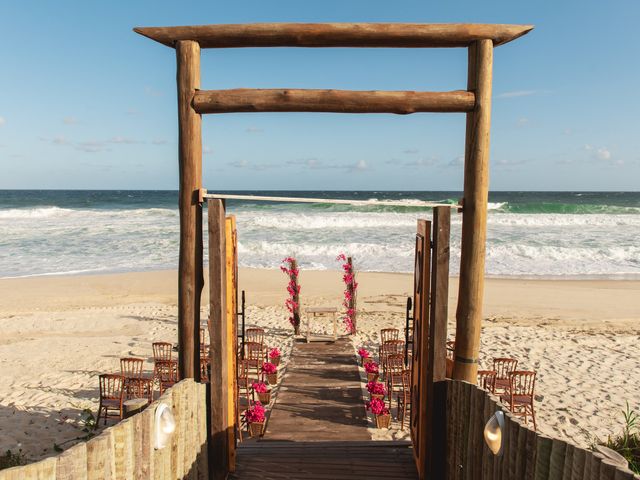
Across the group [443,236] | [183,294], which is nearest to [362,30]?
[443,236]

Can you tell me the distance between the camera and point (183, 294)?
17.1ft

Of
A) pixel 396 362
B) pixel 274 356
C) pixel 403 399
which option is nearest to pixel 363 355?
pixel 396 362

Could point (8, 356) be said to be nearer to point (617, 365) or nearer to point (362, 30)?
point (362, 30)

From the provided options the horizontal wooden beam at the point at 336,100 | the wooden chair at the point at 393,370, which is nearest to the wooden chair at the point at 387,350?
the wooden chair at the point at 393,370

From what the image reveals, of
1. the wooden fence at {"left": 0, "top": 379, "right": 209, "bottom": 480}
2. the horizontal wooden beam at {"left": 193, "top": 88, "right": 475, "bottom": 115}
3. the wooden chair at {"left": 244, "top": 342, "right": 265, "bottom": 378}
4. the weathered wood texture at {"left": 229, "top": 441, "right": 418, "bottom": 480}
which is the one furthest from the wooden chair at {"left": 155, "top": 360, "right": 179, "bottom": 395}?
the horizontal wooden beam at {"left": 193, "top": 88, "right": 475, "bottom": 115}

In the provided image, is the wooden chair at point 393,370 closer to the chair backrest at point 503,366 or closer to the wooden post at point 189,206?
the chair backrest at point 503,366

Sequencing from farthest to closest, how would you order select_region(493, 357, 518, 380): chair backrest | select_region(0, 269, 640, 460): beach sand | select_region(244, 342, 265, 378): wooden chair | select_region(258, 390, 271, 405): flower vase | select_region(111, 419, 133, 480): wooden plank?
select_region(244, 342, 265, 378): wooden chair
select_region(493, 357, 518, 380): chair backrest
select_region(258, 390, 271, 405): flower vase
select_region(0, 269, 640, 460): beach sand
select_region(111, 419, 133, 480): wooden plank

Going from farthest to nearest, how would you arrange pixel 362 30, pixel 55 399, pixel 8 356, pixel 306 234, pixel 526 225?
1. pixel 526 225
2. pixel 306 234
3. pixel 8 356
4. pixel 55 399
5. pixel 362 30

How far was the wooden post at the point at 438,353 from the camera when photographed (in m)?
4.96

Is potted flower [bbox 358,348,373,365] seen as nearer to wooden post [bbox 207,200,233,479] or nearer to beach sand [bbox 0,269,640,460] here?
beach sand [bbox 0,269,640,460]

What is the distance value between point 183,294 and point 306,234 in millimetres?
32016

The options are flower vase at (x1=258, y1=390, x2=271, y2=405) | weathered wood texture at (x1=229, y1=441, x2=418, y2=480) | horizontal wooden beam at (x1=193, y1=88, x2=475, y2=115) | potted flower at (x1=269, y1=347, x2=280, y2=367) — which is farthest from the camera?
potted flower at (x1=269, y1=347, x2=280, y2=367)

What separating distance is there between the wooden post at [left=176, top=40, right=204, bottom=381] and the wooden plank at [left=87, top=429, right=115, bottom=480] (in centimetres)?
169

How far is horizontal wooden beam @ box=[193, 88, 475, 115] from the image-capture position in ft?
16.4
